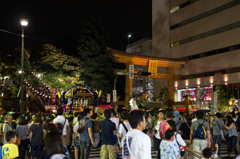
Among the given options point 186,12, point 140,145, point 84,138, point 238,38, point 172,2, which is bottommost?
point 84,138

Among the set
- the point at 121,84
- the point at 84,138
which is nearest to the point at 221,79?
the point at 121,84

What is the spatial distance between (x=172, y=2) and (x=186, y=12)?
4.29 metres

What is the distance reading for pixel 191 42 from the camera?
39.5m

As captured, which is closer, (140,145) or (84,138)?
(140,145)

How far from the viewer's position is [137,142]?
11.3 ft

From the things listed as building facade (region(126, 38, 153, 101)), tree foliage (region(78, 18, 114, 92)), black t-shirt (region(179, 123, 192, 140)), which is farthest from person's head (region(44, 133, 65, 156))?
building facade (region(126, 38, 153, 101))

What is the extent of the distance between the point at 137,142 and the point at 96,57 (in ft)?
127

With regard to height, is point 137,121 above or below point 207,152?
above

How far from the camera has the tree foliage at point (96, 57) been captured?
40938 millimetres

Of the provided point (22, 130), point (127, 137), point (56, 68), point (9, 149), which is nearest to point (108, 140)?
point (9, 149)

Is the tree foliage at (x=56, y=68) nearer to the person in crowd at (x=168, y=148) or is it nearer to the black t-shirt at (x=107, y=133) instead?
the black t-shirt at (x=107, y=133)

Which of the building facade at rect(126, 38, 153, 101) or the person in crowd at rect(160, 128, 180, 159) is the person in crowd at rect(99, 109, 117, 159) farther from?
the building facade at rect(126, 38, 153, 101)

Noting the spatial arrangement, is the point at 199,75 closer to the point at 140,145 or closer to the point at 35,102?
the point at 35,102

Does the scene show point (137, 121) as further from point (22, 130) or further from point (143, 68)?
point (143, 68)
